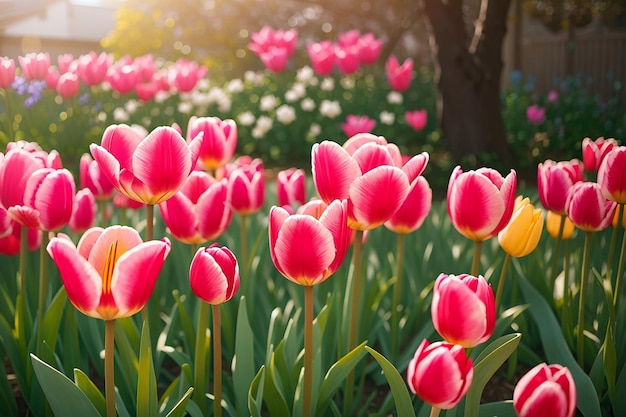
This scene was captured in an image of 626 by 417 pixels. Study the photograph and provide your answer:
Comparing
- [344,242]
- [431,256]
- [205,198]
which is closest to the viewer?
[344,242]

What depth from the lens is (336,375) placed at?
1.44 meters

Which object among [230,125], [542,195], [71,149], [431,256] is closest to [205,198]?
[230,125]

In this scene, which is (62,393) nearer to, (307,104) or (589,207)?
(589,207)

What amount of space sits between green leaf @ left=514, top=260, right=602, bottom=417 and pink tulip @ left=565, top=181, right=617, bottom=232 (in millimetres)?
312

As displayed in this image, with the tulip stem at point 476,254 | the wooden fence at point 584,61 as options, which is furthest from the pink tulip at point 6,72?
the wooden fence at point 584,61

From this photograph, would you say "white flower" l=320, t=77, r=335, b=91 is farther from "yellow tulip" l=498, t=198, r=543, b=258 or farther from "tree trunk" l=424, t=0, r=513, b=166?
"yellow tulip" l=498, t=198, r=543, b=258

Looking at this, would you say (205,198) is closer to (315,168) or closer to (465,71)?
(315,168)

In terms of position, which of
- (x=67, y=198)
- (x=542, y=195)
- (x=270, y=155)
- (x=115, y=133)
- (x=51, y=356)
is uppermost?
(x=115, y=133)

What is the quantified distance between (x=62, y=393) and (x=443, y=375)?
2.27 feet

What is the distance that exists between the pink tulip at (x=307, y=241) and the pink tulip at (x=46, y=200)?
538mm

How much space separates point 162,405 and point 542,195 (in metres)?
1.10

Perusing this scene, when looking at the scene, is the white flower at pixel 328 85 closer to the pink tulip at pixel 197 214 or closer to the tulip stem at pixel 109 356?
the pink tulip at pixel 197 214

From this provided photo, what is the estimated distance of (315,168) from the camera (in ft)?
4.55

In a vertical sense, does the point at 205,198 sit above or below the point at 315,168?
below
